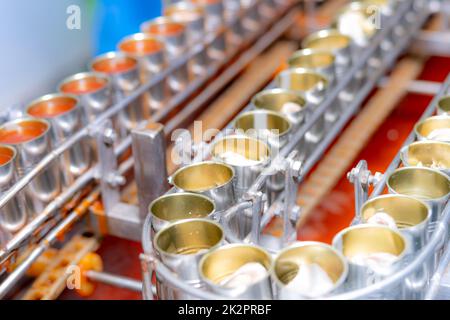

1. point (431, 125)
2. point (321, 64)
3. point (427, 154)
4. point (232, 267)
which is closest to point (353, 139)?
point (321, 64)

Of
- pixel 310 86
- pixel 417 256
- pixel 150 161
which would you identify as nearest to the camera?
pixel 417 256

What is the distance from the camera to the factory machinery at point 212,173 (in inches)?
44.0

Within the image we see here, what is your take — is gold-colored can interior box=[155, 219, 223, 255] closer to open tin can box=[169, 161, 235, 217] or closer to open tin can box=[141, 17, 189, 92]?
open tin can box=[169, 161, 235, 217]

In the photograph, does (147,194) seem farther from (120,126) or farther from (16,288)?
(16,288)

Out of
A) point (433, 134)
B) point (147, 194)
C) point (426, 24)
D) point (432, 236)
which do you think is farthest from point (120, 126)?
point (426, 24)

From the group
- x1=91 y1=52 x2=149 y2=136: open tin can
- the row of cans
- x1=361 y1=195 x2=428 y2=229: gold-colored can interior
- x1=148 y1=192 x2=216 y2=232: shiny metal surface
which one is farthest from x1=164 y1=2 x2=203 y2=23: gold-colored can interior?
x1=361 y1=195 x2=428 y2=229: gold-colored can interior

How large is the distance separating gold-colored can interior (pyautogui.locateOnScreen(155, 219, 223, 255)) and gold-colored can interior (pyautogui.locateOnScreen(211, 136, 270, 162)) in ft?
0.90

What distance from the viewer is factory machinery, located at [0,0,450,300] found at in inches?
44.0

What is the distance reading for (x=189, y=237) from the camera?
1.20m

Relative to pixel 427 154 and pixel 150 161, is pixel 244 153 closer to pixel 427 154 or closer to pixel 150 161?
pixel 150 161

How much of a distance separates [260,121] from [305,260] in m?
0.52

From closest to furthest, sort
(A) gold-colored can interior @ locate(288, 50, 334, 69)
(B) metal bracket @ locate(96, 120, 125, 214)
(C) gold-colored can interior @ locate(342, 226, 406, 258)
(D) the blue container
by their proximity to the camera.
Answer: (C) gold-colored can interior @ locate(342, 226, 406, 258) < (B) metal bracket @ locate(96, 120, 125, 214) < (A) gold-colored can interior @ locate(288, 50, 334, 69) < (D) the blue container
